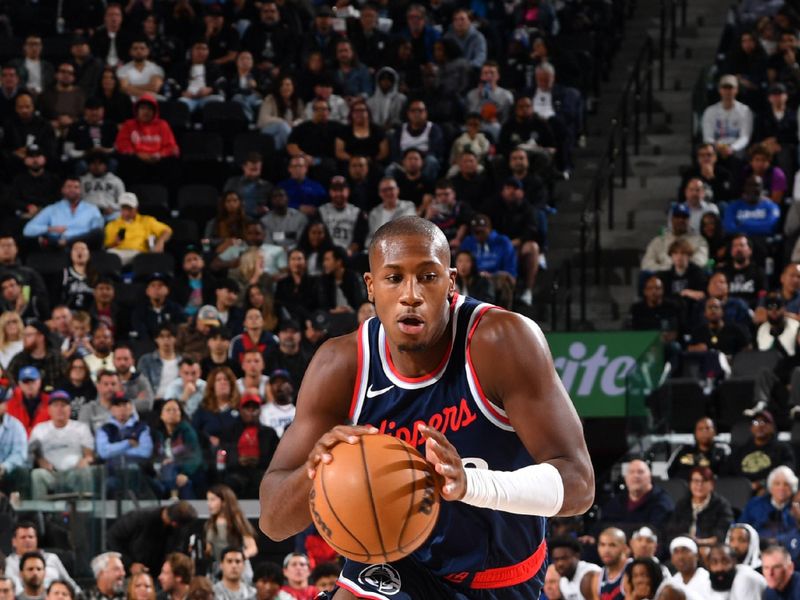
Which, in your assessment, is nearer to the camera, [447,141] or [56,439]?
[56,439]

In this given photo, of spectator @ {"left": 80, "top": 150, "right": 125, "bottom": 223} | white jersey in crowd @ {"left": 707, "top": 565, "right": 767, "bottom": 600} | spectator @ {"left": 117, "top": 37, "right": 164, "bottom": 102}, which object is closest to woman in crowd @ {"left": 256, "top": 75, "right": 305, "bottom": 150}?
spectator @ {"left": 117, "top": 37, "right": 164, "bottom": 102}

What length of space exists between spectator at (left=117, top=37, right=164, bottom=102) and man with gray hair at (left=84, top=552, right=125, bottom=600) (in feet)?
25.8

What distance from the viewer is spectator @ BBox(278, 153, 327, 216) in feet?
58.4

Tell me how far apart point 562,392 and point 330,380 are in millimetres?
724

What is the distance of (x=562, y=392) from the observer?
5203 mm

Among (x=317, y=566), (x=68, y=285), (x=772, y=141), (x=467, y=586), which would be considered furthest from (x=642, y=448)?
(x=467, y=586)

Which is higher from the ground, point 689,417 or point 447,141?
point 447,141

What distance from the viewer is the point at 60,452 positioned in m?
14.0

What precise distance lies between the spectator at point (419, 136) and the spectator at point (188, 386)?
4.08 metres

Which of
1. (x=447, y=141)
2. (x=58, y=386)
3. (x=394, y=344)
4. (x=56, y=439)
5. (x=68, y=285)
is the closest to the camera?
(x=394, y=344)

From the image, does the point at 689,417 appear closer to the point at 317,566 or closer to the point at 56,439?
the point at 317,566

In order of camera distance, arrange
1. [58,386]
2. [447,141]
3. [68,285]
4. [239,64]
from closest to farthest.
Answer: [58,386]
[68,285]
[447,141]
[239,64]

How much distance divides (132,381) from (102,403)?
1.58 feet

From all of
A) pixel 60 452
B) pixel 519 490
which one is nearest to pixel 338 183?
pixel 60 452
